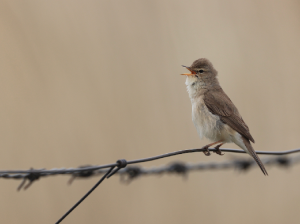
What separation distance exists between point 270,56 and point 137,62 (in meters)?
2.70

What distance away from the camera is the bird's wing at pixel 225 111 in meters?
3.40

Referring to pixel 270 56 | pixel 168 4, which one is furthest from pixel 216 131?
pixel 270 56

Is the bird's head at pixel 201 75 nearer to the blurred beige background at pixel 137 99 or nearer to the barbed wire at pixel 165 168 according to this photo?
the barbed wire at pixel 165 168

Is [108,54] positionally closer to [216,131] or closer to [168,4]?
[168,4]

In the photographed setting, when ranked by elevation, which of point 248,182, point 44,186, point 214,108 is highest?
point 214,108

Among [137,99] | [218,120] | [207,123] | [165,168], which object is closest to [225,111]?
[218,120]

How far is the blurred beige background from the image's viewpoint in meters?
4.69

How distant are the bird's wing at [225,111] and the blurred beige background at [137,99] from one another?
5.91 ft

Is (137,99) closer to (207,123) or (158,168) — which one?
(207,123)

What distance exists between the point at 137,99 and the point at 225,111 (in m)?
2.11

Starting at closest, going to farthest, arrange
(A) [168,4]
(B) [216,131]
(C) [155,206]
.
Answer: (B) [216,131] → (C) [155,206] → (A) [168,4]

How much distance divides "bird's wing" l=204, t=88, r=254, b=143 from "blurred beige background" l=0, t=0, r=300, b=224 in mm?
1803

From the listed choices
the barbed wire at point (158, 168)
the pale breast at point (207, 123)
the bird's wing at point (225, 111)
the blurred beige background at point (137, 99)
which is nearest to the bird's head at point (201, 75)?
the bird's wing at point (225, 111)

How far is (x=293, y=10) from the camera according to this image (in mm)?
6605
